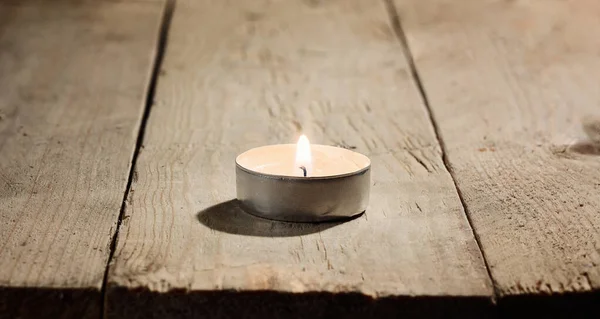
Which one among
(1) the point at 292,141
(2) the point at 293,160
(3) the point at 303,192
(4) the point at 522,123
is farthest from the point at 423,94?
(3) the point at 303,192

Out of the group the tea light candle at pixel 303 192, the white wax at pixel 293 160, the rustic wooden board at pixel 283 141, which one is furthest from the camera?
the white wax at pixel 293 160

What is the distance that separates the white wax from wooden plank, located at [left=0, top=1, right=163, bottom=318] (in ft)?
0.60

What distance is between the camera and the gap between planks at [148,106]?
34.5 inches

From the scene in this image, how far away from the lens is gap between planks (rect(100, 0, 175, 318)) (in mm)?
876

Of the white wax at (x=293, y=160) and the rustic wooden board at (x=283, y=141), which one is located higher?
the white wax at (x=293, y=160)

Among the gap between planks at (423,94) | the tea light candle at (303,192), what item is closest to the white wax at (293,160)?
the tea light candle at (303,192)

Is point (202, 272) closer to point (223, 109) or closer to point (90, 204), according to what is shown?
point (90, 204)

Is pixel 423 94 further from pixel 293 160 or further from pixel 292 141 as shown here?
pixel 293 160

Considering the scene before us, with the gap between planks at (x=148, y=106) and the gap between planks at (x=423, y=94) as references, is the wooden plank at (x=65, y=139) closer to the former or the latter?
the gap between planks at (x=148, y=106)

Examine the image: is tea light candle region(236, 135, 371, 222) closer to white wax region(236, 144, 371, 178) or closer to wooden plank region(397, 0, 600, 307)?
white wax region(236, 144, 371, 178)

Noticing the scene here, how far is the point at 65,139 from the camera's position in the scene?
4.00ft

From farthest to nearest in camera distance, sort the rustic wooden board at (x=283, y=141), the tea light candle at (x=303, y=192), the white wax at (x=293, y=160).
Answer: the white wax at (x=293, y=160) < the tea light candle at (x=303, y=192) < the rustic wooden board at (x=283, y=141)

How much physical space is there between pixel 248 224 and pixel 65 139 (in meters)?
0.41


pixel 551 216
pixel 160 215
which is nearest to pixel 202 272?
pixel 160 215
